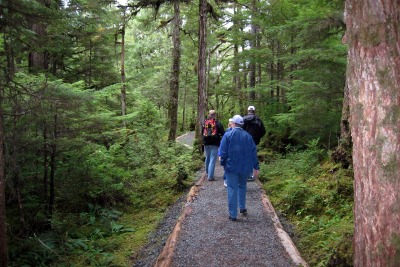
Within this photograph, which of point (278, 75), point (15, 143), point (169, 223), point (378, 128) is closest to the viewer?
point (378, 128)

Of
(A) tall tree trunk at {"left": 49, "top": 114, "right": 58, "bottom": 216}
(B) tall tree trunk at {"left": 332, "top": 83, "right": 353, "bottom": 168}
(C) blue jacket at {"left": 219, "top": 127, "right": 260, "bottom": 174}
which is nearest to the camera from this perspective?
(C) blue jacket at {"left": 219, "top": 127, "right": 260, "bottom": 174}

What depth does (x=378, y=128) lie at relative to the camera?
2.76 metres

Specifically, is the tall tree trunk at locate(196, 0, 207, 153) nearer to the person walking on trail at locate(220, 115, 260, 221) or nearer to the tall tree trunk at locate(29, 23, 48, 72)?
the tall tree trunk at locate(29, 23, 48, 72)

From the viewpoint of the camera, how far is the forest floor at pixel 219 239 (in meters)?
4.78

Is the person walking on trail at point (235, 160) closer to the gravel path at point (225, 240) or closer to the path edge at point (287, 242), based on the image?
the gravel path at point (225, 240)

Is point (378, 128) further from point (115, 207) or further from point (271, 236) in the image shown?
point (115, 207)

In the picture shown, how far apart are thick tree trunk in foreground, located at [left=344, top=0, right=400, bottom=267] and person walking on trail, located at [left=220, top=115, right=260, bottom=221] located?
323 centimetres

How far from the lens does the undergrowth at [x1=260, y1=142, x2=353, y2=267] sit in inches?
198

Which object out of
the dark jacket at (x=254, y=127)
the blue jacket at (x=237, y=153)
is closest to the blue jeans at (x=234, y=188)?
the blue jacket at (x=237, y=153)

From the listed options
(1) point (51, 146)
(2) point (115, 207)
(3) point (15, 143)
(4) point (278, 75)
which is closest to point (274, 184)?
(2) point (115, 207)

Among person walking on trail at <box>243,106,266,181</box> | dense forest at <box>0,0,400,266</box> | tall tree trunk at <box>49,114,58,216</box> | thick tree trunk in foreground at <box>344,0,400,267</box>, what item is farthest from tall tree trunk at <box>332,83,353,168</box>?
tall tree trunk at <box>49,114,58,216</box>

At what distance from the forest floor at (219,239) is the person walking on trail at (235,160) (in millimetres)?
536

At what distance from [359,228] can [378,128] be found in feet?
3.26

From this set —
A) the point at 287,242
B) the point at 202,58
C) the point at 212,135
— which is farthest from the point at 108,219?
the point at 202,58
